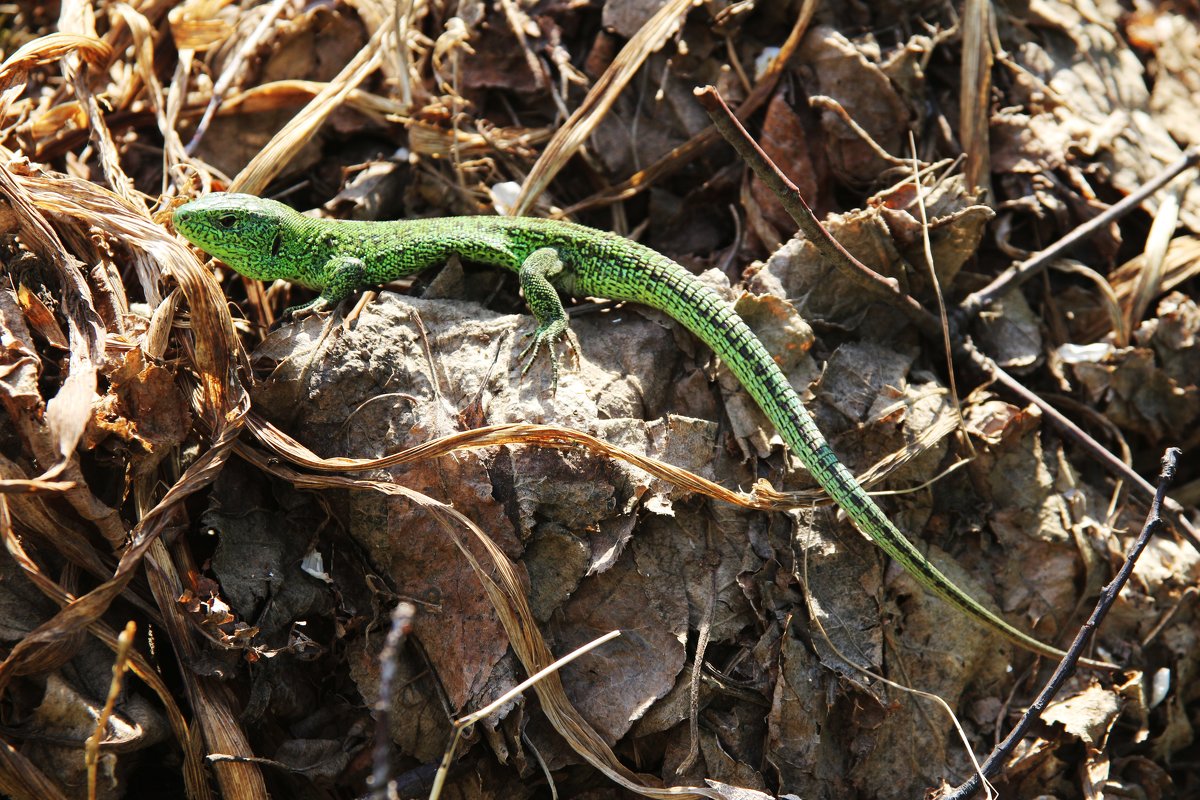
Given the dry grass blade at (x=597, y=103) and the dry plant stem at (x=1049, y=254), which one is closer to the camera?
the dry plant stem at (x=1049, y=254)

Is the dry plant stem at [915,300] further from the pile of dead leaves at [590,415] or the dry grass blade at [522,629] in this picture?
the dry grass blade at [522,629]

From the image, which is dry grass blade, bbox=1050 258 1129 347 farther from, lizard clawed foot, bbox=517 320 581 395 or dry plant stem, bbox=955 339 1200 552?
lizard clawed foot, bbox=517 320 581 395

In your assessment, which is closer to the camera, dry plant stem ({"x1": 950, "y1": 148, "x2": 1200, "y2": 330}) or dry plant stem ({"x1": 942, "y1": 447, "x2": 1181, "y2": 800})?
dry plant stem ({"x1": 942, "y1": 447, "x2": 1181, "y2": 800})

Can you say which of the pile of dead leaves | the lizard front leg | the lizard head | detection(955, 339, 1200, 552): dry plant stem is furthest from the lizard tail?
the lizard head

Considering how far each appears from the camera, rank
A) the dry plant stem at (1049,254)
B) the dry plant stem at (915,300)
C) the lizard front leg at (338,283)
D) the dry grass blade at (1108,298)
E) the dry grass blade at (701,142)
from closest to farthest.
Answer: the dry plant stem at (915,300) < the lizard front leg at (338,283) < the dry plant stem at (1049,254) < the dry grass blade at (1108,298) < the dry grass blade at (701,142)

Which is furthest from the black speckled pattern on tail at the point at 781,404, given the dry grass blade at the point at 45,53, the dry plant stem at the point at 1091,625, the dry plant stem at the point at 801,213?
the dry grass blade at the point at 45,53

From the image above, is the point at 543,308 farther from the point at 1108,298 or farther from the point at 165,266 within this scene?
the point at 1108,298

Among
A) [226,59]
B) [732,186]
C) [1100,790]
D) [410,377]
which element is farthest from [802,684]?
[226,59]
